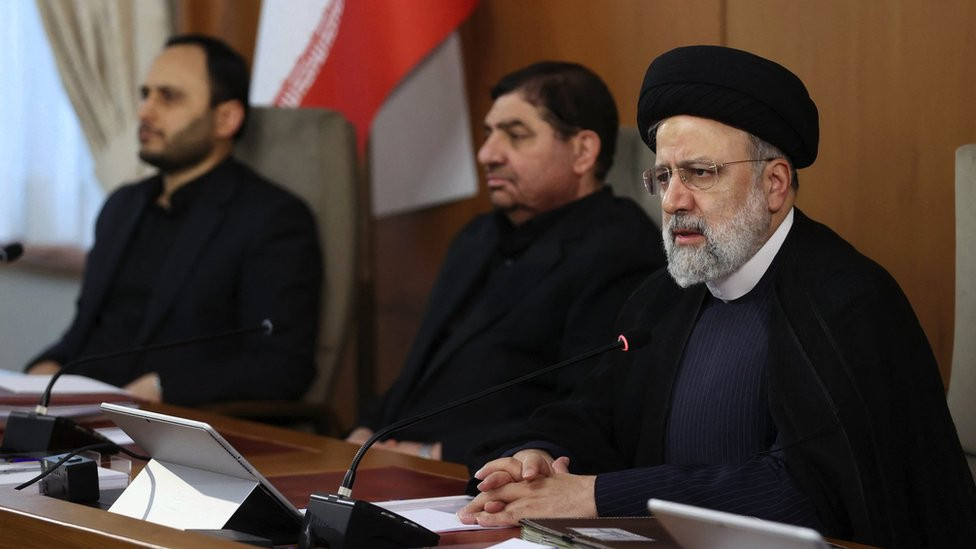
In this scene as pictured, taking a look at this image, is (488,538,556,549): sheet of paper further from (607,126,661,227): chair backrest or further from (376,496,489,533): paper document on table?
(607,126,661,227): chair backrest

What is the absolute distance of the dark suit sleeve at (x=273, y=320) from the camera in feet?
11.4

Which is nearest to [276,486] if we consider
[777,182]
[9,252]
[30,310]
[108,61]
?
[777,182]

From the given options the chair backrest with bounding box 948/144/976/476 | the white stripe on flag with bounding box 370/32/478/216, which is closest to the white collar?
the chair backrest with bounding box 948/144/976/476

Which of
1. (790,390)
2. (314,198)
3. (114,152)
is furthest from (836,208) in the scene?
(114,152)

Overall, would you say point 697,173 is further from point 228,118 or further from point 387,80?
point 228,118

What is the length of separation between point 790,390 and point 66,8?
3.90 metres

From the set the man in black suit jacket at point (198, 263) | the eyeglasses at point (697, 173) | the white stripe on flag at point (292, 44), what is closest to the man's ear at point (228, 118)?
the man in black suit jacket at point (198, 263)

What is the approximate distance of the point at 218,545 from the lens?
1558 mm

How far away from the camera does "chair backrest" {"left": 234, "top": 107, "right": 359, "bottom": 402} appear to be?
148 inches

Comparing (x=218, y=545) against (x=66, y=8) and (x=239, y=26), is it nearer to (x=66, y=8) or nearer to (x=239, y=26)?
(x=239, y=26)

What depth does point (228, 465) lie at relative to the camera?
173cm

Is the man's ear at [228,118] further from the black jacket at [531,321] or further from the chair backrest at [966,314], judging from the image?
the chair backrest at [966,314]

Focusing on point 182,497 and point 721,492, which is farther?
point 721,492

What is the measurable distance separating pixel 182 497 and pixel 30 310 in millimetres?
4005
